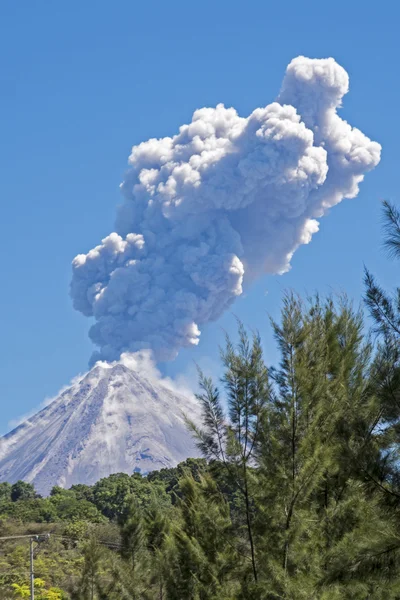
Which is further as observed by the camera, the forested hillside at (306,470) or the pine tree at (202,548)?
the pine tree at (202,548)

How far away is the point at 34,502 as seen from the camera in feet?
236

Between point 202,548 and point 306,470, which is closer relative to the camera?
point 306,470

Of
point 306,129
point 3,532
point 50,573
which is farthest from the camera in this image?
point 306,129

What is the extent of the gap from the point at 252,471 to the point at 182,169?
12902 cm

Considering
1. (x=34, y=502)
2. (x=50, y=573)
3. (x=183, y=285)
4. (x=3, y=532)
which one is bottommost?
(x=50, y=573)

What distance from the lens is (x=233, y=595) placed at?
12992 mm

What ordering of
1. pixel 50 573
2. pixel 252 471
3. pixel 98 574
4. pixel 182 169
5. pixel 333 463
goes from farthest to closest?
pixel 182 169 < pixel 50 573 < pixel 98 574 < pixel 252 471 < pixel 333 463

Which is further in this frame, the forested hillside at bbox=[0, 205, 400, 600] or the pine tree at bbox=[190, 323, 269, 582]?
the pine tree at bbox=[190, 323, 269, 582]

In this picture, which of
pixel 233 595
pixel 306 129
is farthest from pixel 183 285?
pixel 233 595

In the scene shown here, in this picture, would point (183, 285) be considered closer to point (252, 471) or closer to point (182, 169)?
point (182, 169)

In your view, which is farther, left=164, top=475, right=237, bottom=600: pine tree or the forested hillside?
left=164, top=475, right=237, bottom=600: pine tree

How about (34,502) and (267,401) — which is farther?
(34,502)

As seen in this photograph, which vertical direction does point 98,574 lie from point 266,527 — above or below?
above

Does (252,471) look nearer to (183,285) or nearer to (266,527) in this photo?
Answer: (266,527)
